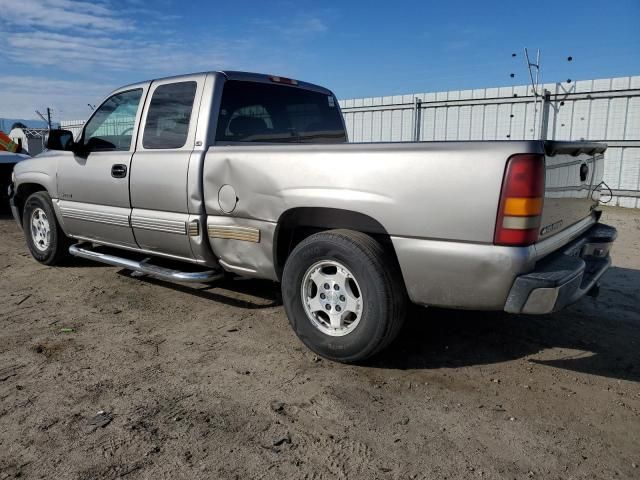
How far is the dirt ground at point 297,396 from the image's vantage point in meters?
2.33

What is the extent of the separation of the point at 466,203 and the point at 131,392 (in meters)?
2.15

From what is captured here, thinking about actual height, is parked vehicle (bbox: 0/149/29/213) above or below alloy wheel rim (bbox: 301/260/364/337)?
above

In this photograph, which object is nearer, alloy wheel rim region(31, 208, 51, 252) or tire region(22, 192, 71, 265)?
tire region(22, 192, 71, 265)

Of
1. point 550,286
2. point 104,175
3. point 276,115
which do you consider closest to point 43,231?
point 104,175

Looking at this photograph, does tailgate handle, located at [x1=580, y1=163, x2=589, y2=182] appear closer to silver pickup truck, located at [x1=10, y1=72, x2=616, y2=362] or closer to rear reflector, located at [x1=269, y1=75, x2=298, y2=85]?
silver pickup truck, located at [x1=10, y1=72, x2=616, y2=362]

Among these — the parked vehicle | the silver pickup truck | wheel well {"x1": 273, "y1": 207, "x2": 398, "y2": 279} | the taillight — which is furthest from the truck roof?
the parked vehicle

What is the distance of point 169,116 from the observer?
4230 mm

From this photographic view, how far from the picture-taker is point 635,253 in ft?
22.0

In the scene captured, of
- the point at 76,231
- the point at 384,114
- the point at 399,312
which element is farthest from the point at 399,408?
the point at 384,114

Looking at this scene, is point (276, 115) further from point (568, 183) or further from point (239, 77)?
point (568, 183)

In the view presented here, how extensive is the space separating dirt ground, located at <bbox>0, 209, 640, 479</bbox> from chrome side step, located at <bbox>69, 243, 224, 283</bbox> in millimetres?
349

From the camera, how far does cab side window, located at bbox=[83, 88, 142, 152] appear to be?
4570 millimetres

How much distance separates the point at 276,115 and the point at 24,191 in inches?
133

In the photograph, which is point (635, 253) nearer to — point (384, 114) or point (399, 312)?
point (399, 312)
